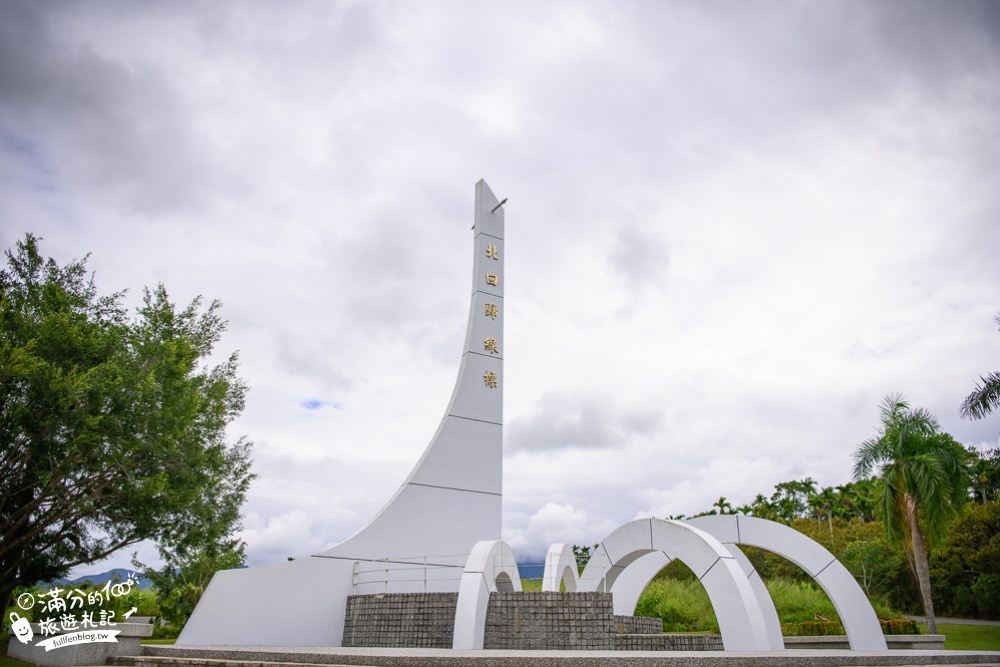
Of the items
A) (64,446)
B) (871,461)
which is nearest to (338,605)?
(64,446)

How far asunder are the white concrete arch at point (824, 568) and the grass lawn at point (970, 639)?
6.23 metres

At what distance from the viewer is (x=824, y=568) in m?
9.99

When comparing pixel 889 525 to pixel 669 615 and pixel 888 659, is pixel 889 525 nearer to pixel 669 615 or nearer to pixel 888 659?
pixel 669 615

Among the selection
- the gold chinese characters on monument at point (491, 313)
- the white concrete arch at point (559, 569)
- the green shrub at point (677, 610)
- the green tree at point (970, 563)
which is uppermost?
the gold chinese characters on monument at point (491, 313)

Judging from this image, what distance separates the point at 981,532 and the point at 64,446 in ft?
100

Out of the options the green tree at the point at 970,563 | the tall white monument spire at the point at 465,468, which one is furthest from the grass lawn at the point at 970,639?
the tall white monument spire at the point at 465,468

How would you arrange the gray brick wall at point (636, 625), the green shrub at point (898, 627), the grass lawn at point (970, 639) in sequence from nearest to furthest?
the gray brick wall at point (636, 625) < the green shrub at point (898, 627) < the grass lawn at point (970, 639)

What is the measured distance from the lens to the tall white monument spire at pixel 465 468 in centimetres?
1469

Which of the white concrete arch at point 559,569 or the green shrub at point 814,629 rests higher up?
the white concrete arch at point 559,569

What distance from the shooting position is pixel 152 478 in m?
12.2

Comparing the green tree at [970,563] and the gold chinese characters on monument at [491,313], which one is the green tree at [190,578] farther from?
the green tree at [970,563]

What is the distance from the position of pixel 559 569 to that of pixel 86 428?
8.71 m

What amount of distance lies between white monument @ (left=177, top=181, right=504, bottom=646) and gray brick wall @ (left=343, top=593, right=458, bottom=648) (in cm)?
47

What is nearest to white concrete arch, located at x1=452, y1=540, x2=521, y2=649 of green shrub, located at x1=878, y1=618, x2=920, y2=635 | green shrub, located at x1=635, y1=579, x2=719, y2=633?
green shrub, located at x1=878, y1=618, x2=920, y2=635
